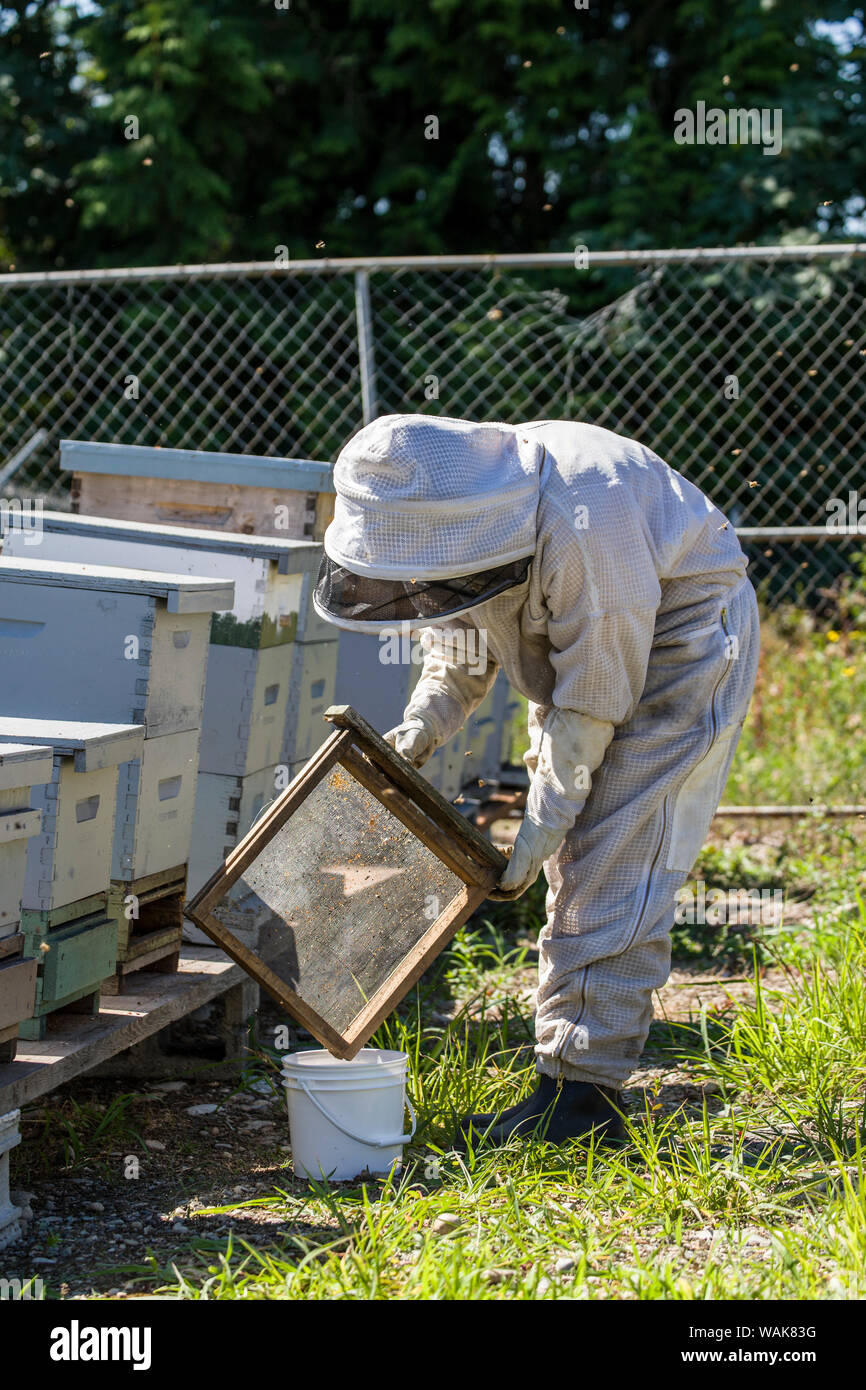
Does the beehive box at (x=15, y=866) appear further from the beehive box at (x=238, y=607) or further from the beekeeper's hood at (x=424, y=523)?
the beehive box at (x=238, y=607)

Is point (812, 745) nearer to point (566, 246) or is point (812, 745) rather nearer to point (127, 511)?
point (127, 511)

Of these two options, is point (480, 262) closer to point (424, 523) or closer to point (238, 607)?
point (238, 607)

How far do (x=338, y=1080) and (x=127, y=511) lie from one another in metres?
2.29

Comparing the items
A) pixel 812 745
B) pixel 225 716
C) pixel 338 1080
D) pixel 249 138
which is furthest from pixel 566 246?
pixel 338 1080

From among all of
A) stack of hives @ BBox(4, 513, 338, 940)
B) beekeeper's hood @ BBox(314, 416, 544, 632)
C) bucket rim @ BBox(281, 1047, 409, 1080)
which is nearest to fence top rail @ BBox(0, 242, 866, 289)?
stack of hives @ BBox(4, 513, 338, 940)

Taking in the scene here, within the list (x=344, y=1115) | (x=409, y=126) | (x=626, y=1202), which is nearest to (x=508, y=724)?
(x=344, y=1115)

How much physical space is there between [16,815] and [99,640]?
64 cm

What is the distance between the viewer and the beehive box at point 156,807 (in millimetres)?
2889

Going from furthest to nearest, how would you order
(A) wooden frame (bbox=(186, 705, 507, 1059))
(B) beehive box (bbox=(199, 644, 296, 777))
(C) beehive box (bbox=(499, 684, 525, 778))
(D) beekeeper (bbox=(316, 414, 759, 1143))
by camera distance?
(C) beehive box (bbox=(499, 684, 525, 778)) → (B) beehive box (bbox=(199, 644, 296, 777)) → (A) wooden frame (bbox=(186, 705, 507, 1059)) → (D) beekeeper (bbox=(316, 414, 759, 1143))

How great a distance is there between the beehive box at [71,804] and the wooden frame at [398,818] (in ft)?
0.81

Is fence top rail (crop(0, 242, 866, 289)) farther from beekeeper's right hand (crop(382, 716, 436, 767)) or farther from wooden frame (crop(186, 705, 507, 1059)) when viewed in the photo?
wooden frame (crop(186, 705, 507, 1059))

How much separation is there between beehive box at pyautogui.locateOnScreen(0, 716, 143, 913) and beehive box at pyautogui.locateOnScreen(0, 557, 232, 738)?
0.15 metres

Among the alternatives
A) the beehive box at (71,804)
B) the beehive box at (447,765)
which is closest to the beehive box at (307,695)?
the beehive box at (447,765)

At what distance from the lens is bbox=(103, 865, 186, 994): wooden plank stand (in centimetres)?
289
